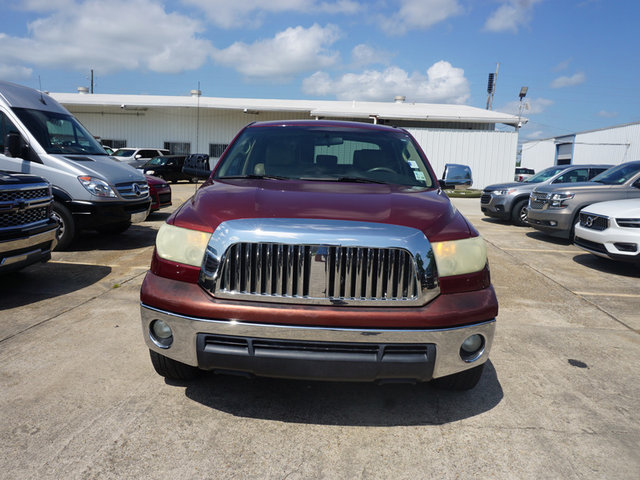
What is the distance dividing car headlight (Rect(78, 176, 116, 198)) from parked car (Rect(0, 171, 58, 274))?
5.55ft

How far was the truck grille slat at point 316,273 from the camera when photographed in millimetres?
2283

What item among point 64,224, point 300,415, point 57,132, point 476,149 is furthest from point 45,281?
point 476,149

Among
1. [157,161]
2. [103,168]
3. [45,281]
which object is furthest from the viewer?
[157,161]

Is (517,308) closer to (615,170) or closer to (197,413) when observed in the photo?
(197,413)

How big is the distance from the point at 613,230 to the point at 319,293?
5814 millimetres

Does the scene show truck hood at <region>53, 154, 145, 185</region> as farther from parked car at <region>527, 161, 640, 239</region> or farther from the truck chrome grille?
parked car at <region>527, 161, 640, 239</region>

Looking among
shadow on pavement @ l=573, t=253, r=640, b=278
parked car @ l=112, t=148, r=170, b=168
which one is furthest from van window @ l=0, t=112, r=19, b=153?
parked car @ l=112, t=148, r=170, b=168

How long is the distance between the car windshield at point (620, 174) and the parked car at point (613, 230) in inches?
84.0

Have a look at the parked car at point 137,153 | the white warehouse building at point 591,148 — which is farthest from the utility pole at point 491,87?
the parked car at point 137,153

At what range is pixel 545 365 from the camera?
3.46 meters

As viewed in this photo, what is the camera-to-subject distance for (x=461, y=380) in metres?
2.80

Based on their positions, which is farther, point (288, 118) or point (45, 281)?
point (288, 118)

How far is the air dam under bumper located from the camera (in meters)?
2.23

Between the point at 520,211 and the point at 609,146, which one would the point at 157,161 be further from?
the point at 609,146
